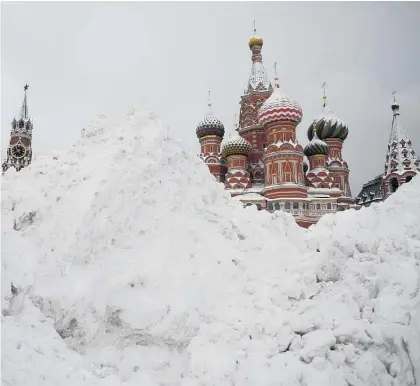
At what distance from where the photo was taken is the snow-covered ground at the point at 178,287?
4.86 metres

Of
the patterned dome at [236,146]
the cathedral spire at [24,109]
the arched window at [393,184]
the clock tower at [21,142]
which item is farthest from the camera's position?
the cathedral spire at [24,109]

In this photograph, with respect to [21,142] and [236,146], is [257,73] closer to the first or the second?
[236,146]

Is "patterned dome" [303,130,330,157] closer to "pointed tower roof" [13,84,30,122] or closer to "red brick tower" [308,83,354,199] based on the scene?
"red brick tower" [308,83,354,199]

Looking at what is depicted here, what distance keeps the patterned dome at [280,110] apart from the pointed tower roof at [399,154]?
9.53 m

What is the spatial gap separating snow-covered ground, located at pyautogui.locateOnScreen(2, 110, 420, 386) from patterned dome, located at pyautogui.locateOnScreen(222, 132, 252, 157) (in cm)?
1886

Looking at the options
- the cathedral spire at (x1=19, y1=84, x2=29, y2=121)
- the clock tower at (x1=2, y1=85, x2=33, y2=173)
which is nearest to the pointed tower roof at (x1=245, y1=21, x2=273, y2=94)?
the clock tower at (x1=2, y1=85, x2=33, y2=173)

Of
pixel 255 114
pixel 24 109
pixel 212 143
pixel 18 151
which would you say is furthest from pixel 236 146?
pixel 24 109

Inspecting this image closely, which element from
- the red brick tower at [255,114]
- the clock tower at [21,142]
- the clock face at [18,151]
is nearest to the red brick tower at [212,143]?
the red brick tower at [255,114]

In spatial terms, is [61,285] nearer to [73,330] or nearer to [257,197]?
[73,330]

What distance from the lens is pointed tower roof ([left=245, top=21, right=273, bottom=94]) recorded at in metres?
31.0

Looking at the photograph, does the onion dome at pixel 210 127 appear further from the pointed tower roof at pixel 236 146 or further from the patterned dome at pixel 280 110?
the patterned dome at pixel 280 110

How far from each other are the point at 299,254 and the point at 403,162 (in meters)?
24.7

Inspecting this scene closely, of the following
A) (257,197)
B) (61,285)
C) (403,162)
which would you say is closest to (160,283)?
(61,285)

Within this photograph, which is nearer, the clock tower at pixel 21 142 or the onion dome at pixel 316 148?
the onion dome at pixel 316 148
